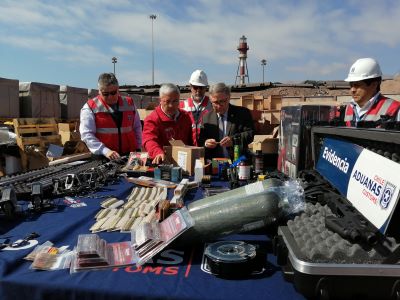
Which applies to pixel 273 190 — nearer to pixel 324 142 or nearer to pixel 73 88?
pixel 324 142

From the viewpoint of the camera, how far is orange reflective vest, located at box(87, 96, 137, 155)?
143 inches

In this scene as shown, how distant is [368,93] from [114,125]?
8.17 ft

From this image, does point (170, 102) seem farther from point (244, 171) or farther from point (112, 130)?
point (244, 171)

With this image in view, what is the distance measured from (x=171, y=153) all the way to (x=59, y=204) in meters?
1.16

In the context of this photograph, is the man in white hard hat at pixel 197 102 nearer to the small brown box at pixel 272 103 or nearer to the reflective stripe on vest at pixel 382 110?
the reflective stripe on vest at pixel 382 110

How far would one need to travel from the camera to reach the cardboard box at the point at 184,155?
288cm

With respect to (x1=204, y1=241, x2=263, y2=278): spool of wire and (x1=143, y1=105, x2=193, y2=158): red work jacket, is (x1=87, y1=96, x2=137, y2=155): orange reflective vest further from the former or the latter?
(x1=204, y1=241, x2=263, y2=278): spool of wire

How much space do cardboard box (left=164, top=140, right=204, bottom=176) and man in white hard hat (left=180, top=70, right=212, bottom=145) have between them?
25.4 inches

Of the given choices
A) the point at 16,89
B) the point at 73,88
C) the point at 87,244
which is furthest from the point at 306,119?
the point at 73,88

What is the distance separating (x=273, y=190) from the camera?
4.32 ft

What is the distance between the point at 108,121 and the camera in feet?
12.0

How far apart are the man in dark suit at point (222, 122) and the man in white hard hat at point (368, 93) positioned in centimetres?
100

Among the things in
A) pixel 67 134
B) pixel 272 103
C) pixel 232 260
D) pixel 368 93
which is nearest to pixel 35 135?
pixel 67 134

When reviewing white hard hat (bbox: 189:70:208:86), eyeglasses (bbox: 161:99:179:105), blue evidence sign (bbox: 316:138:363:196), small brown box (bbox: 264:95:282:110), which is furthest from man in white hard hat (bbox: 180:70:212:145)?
small brown box (bbox: 264:95:282:110)
